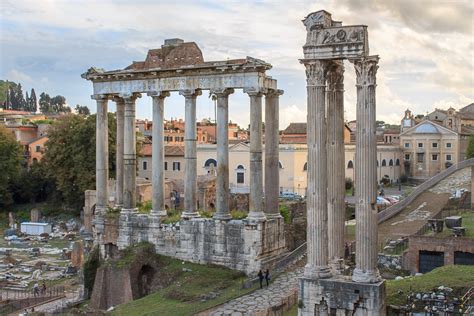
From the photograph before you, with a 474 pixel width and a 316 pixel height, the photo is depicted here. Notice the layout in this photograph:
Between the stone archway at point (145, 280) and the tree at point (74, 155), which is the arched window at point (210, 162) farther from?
the stone archway at point (145, 280)

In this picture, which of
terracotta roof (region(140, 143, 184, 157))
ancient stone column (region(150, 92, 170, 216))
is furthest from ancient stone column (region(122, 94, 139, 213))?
terracotta roof (region(140, 143, 184, 157))

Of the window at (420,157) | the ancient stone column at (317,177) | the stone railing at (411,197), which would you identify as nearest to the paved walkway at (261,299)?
the ancient stone column at (317,177)

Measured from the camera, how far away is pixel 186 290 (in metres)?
23.5

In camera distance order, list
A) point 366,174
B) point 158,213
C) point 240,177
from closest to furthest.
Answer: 1. point 366,174
2. point 158,213
3. point 240,177

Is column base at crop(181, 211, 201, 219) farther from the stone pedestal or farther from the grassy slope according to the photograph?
the stone pedestal

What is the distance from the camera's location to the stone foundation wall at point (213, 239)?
82.7 feet

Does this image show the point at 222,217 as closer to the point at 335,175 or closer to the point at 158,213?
the point at 158,213

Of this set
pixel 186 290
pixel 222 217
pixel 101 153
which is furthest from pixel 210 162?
pixel 186 290

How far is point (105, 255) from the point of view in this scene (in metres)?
29.1

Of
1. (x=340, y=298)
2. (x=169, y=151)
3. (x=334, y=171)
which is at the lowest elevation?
(x=340, y=298)

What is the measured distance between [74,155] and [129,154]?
28416 millimetres

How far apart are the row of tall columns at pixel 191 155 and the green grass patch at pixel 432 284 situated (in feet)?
24.8

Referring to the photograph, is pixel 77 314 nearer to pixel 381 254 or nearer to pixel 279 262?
pixel 279 262

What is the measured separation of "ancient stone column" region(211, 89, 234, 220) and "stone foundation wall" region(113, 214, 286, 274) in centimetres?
59
